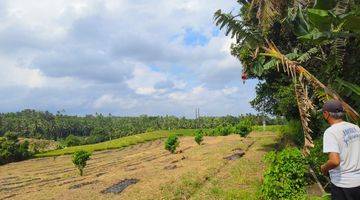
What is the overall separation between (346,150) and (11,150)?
294 feet

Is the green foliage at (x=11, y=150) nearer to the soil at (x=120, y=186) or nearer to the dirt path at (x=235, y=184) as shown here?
the soil at (x=120, y=186)

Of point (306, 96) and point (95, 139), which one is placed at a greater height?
point (95, 139)

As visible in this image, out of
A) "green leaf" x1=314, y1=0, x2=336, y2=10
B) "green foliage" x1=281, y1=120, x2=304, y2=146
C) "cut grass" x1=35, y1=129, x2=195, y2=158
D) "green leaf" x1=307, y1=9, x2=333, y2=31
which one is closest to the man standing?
"green leaf" x1=307, y1=9, x2=333, y2=31

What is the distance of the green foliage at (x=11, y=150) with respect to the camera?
87.1m

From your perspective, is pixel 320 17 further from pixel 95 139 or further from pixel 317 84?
pixel 95 139

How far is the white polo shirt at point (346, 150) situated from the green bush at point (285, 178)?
9230 millimetres

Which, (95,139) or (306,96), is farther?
(95,139)

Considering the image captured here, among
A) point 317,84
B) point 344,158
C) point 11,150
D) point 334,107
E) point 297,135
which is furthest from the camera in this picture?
point 11,150

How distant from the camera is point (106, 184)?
29203 millimetres

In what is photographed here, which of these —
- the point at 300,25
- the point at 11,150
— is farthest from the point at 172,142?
the point at 11,150

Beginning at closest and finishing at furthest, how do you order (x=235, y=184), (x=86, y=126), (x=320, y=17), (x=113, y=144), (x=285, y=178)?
1. (x=320, y=17)
2. (x=285, y=178)
3. (x=235, y=184)
4. (x=113, y=144)
5. (x=86, y=126)

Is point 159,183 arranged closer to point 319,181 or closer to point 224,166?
point 224,166

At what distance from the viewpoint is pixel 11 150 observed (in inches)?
3506

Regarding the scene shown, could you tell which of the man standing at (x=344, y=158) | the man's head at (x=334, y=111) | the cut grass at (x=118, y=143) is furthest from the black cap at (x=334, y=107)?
the cut grass at (x=118, y=143)
